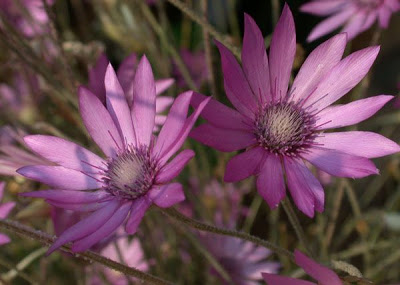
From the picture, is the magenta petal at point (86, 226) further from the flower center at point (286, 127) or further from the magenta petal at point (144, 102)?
the flower center at point (286, 127)

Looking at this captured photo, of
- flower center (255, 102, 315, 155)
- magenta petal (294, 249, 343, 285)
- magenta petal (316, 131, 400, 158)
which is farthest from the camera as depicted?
flower center (255, 102, 315, 155)

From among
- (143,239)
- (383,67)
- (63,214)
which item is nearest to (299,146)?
(63,214)

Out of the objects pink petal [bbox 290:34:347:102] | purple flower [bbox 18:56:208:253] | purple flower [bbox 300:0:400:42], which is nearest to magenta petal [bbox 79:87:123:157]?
purple flower [bbox 18:56:208:253]

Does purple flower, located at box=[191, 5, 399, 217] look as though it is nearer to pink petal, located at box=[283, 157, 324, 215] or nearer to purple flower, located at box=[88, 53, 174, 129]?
pink petal, located at box=[283, 157, 324, 215]

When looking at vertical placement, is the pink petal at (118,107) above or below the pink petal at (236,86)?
below

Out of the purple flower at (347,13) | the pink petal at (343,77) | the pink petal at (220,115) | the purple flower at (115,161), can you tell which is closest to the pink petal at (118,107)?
the purple flower at (115,161)

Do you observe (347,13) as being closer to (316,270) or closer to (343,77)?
(343,77)

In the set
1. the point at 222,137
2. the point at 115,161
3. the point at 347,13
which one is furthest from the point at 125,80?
the point at 347,13
